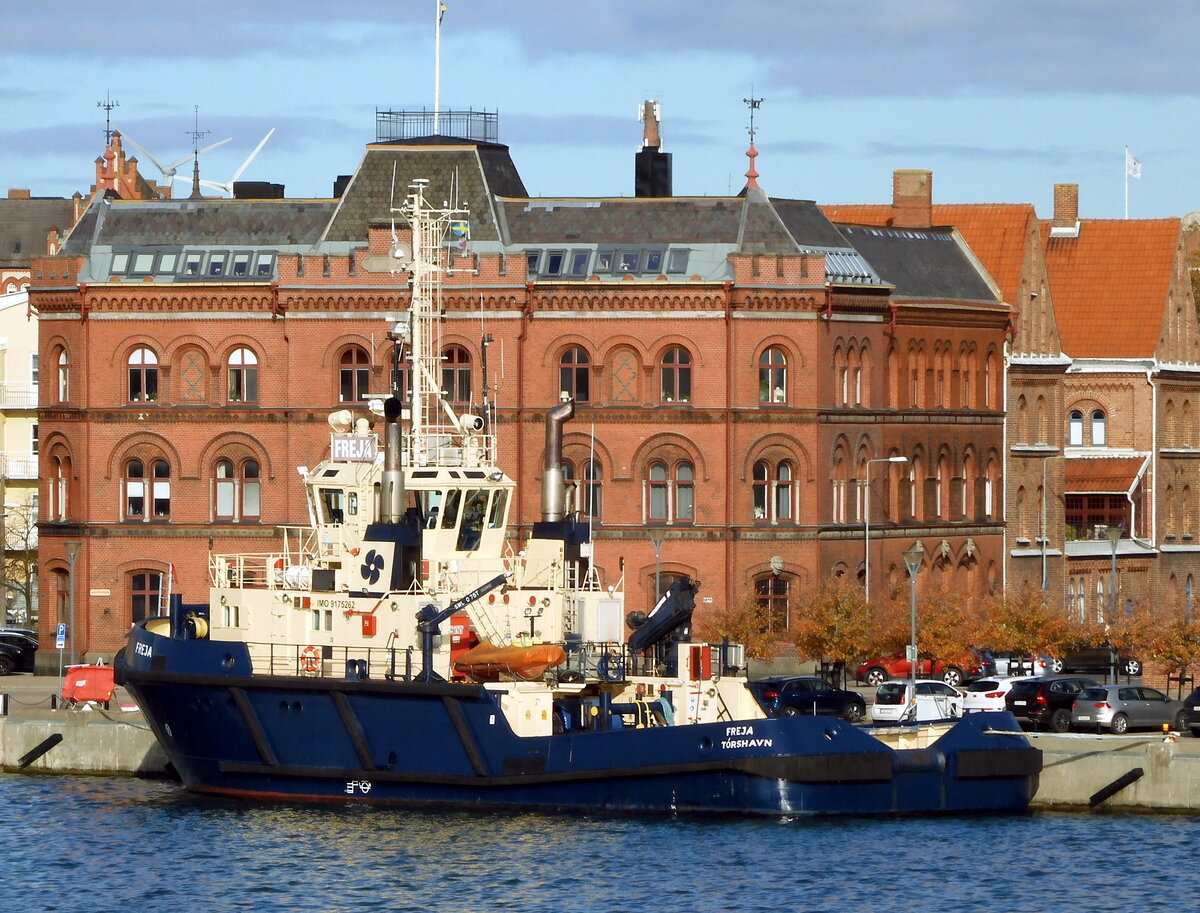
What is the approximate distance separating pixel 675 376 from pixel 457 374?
668 centimetres

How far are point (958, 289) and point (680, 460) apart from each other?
15.1 meters

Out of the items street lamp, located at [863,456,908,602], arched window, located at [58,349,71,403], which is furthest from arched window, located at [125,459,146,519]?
street lamp, located at [863,456,908,602]

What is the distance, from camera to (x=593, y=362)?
306ft

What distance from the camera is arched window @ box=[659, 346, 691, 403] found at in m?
93.3

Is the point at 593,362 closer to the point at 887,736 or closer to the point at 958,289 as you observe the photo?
the point at 958,289

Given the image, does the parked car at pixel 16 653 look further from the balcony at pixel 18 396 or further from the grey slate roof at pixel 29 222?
the grey slate roof at pixel 29 222

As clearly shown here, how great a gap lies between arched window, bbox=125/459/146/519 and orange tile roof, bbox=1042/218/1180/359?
37.8 meters

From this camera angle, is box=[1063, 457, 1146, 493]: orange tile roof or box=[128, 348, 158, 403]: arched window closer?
box=[128, 348, 158, 403]: arched window

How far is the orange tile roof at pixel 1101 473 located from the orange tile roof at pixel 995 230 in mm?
8940

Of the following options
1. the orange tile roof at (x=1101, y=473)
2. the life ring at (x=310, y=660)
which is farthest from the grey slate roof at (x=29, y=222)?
the life ring at (x=310, y=660)

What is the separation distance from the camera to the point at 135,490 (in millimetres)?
95125

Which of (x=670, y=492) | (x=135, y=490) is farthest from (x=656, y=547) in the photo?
(x=135, y=490)

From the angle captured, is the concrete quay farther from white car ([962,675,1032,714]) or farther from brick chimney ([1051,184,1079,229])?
brick chimney ([1051,184,1079,229])

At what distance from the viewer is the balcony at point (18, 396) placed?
366 feet
